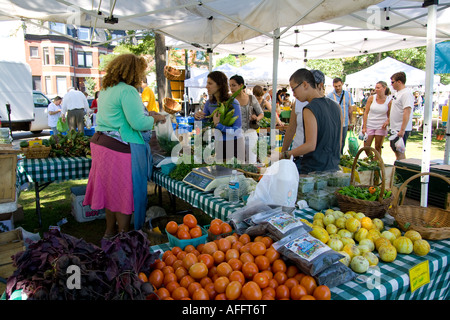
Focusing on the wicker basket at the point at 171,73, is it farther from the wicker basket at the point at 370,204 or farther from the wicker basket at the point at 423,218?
the wicker basket at the point at 423,218

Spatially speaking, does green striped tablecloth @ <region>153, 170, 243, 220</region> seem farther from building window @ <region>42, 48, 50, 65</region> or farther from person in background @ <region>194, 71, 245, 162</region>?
building window @ <region>42, 48, 50, 65</region>

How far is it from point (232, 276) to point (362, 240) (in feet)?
2.85

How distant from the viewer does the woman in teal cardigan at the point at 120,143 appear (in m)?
3.01

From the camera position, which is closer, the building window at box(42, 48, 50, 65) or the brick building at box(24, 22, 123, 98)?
the brick building at box(24, 22, 123, 98)

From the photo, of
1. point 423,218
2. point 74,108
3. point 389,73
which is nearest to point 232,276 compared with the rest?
point 423,218

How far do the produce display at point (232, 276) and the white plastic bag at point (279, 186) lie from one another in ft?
1.86

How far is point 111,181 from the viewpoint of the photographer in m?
3.15

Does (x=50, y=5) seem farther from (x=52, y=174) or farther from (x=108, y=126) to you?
(x=108, y=126)

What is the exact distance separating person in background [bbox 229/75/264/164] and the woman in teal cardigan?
1.72m

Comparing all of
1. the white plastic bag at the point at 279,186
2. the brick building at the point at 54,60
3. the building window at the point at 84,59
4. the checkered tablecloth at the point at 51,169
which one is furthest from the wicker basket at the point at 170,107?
the building window at the point at 84,59

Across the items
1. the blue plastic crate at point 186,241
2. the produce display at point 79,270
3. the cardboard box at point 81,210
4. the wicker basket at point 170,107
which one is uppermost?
the wicker basket at point 170,107

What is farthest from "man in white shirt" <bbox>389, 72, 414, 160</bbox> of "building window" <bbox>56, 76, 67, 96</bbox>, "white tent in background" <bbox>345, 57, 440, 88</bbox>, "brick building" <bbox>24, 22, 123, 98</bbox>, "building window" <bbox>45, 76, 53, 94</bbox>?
"building window" <bbox>45, 76, 53, 94</bbox>

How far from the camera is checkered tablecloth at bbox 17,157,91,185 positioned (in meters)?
3.92
